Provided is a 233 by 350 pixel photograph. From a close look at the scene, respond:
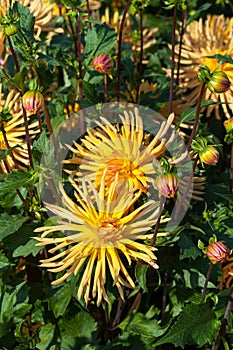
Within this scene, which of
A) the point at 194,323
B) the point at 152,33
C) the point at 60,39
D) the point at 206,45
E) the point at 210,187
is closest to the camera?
the point at 194,323

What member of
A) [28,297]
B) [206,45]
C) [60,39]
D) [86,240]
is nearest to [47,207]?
[86,240]

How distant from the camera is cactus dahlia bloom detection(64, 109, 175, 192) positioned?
1.16 metres

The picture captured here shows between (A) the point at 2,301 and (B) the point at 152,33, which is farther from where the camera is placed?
(B) the point at 152,33

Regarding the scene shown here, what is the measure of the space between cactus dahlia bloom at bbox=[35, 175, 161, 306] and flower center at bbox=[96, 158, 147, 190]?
0.07 ft

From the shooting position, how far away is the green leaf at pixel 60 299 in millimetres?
1327

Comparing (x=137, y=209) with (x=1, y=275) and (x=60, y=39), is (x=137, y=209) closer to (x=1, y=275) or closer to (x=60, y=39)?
(x=1, y=275)

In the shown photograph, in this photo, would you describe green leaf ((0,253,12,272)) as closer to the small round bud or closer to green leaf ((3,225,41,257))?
green leaf ((3,225,41,257))

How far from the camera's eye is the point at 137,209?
1122 mm

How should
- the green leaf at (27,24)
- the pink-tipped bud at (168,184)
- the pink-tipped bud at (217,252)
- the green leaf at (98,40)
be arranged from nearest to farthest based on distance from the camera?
1. the pink-tipped bud at (168,184)
2. the pink-tipped bud at (217,252)
3. the green leaf at (27,24)
4. the green leaf at (98,40)

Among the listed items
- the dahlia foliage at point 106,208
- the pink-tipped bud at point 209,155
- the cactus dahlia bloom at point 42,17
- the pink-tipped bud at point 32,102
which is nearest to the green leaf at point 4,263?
the dahlia foliage at point 106,208

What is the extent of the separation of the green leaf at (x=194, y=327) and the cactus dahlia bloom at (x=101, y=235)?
0.15 m

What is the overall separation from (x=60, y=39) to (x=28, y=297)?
2.26 feet

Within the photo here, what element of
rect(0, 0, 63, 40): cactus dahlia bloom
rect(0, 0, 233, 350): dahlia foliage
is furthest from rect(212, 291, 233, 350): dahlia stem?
rect(0, 0, 63, 40): cactus dahlia bloom

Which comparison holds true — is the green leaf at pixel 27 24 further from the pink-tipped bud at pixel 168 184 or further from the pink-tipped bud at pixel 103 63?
the pink-tipped bud at pixel 168 184
